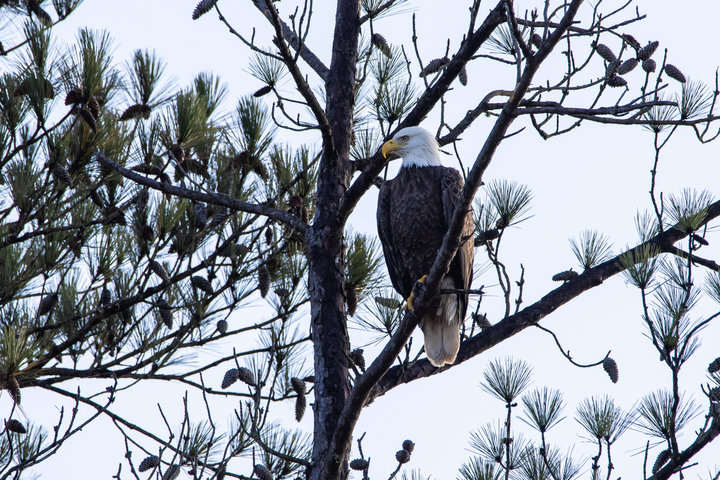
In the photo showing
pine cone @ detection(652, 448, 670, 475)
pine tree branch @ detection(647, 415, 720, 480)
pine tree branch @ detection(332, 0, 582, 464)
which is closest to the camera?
pine tree branch @ detection(332, 0, 582, 464)

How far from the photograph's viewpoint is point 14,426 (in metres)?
3.04

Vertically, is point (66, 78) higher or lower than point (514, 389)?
higher

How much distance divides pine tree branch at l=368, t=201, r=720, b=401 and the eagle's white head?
3.20ft

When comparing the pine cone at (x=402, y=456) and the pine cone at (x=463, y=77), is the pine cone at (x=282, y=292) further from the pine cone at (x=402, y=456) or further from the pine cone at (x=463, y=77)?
the pine cone at (x=463, y=77)

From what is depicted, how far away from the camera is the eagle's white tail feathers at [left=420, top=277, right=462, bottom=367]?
381cm

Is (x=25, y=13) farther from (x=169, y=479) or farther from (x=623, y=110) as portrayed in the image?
(x=623, y=110)

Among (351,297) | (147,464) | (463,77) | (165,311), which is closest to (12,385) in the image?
(147,464)

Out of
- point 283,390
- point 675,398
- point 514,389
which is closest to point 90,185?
point 283,390

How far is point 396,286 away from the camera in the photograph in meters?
4.17

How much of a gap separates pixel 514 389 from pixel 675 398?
98 centimetres

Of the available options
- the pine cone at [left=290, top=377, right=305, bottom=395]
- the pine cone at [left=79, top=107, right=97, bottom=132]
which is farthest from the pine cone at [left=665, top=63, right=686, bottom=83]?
the pine cone at [left=79, top=107, right=97, bottom=132]

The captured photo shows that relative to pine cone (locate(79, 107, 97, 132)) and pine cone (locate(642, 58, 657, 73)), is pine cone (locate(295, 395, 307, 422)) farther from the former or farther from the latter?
pine cone (locate(642, 58, 657, 73))

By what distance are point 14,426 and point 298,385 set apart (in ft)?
3.40

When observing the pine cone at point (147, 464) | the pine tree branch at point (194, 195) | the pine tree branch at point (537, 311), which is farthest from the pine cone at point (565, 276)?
the pine cone at point (147, 464)
